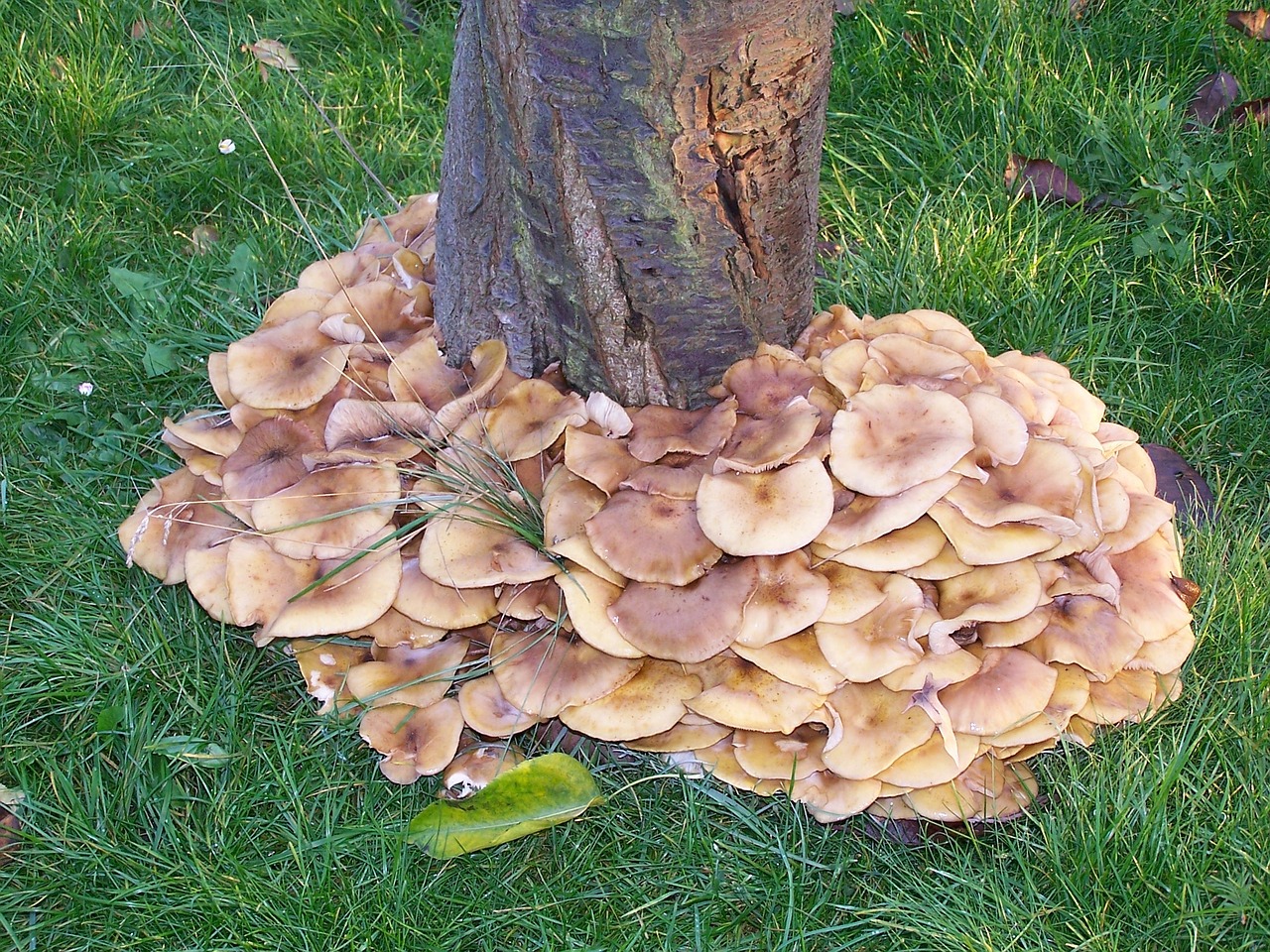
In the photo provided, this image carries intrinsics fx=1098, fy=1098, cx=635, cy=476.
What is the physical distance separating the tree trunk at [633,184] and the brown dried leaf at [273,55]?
7.46 feet

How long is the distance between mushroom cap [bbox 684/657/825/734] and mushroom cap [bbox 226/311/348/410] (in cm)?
127

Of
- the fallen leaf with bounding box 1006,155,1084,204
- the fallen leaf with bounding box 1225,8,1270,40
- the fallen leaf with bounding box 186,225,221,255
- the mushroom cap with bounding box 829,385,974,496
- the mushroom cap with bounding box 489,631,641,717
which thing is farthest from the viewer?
the fallen leaf with bounding box 1225,8,1270,40

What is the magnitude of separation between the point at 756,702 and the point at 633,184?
1.21m

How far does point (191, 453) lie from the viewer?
3.06m

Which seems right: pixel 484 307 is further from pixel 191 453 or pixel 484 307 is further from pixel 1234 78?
pixel 1234 78

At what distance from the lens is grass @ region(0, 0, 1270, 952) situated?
2.48 meters

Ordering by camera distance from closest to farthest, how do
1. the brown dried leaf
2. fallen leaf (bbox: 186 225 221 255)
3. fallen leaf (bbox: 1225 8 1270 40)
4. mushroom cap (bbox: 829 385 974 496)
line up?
mushroom cap (bbox: 829 385 974 496), fallen leaf (bbox: 186 225 221 255), fallen leaf (bbox: 1225 8 1270 40), the brown dried leaf

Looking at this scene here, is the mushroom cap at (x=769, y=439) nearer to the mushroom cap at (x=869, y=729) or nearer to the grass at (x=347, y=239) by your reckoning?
the mushroom cap at (x=869, y=729)

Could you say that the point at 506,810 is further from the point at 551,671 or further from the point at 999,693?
the point at 999,693

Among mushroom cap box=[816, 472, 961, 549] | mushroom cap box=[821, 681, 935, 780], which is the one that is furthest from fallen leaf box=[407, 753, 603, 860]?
mushroom cap box=[816, 472, 961, 549]

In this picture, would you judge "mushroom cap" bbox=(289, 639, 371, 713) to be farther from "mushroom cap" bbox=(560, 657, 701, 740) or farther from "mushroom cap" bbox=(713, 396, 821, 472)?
"mushroom cap" bbox=(713, 396, 821, 472)

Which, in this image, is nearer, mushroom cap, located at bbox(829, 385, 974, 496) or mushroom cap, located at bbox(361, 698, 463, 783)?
mushroom cap, located at bbox(829, 385, 974, 496)

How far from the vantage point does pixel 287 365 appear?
2.97 m

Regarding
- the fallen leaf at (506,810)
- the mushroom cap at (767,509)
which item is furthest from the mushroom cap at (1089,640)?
the fallen leaf at (506,810)
